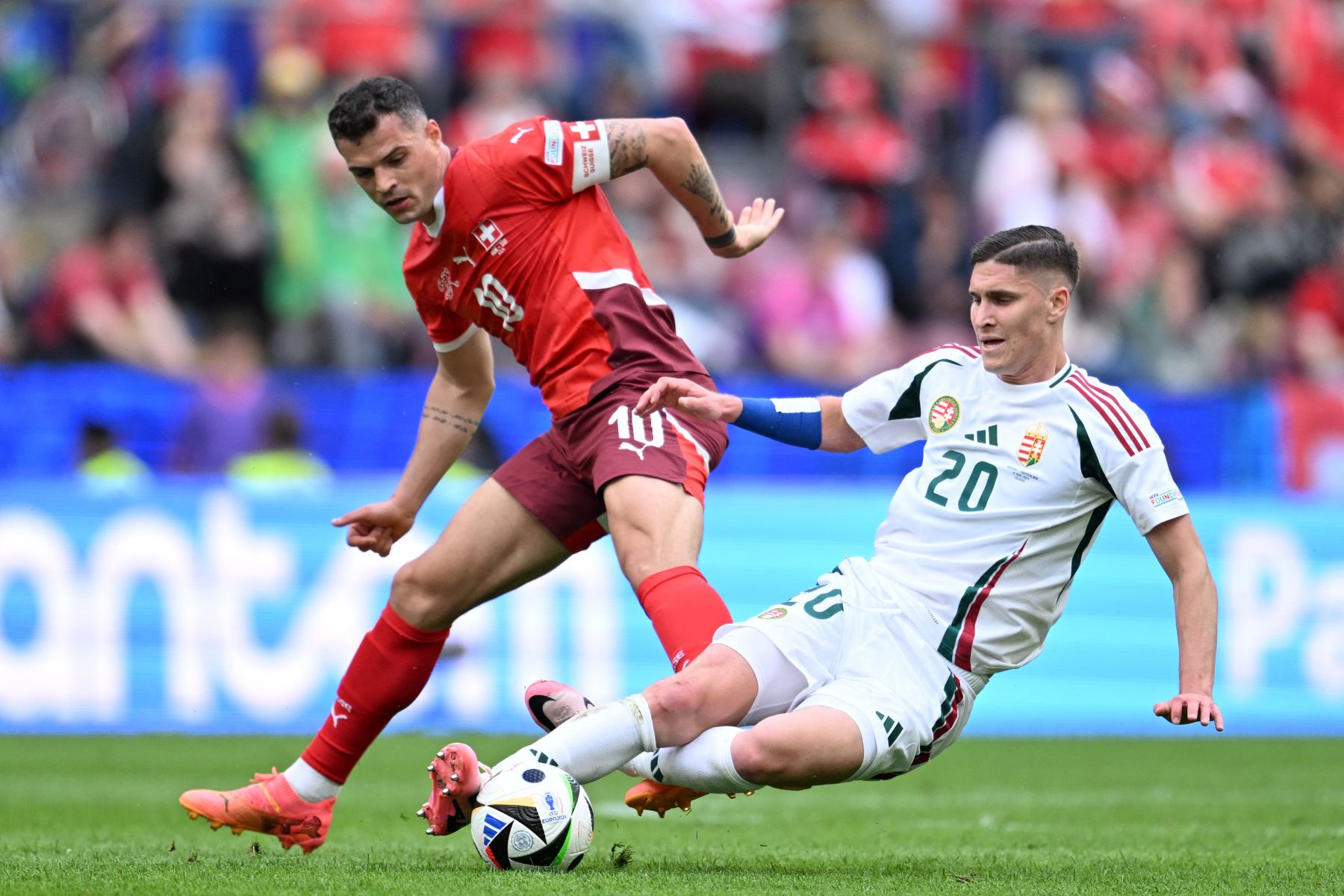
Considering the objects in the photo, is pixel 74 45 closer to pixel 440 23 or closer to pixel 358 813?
pixel 440 23

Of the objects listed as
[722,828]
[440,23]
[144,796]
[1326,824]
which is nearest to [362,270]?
[440,23]

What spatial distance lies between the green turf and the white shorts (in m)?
0.39

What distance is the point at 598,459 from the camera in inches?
205

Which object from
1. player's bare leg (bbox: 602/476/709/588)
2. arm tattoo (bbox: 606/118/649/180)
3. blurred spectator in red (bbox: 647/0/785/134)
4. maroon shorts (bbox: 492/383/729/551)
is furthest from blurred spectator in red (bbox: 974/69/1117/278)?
player's bare leg (bbox: 602/476/709/588)

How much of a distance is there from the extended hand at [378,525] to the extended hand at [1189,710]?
2564 mm

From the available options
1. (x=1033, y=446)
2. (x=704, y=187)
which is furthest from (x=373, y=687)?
(x=1033, y=446)

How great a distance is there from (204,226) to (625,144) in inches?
269

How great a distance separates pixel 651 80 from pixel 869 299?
2431mm

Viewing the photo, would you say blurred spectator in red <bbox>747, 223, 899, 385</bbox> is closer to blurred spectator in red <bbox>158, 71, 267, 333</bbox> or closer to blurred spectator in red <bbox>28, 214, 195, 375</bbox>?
blurred spectator in red <bbox>158, 71, 267, 333</bbox>

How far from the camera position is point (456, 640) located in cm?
988

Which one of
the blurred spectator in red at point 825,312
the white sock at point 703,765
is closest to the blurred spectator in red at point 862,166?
the blurred spectator in red at point 825,312

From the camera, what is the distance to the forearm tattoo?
5.95m

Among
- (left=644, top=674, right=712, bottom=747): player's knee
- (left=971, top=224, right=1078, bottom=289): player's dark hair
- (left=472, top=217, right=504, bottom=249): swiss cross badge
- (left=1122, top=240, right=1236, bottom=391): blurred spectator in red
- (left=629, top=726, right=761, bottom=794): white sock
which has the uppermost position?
(left=1122, top=240, right=1236, bottom=391): blurred spectator in red

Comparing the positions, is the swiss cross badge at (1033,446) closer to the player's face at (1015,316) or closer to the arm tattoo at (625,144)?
the player's face at (1015,316)
